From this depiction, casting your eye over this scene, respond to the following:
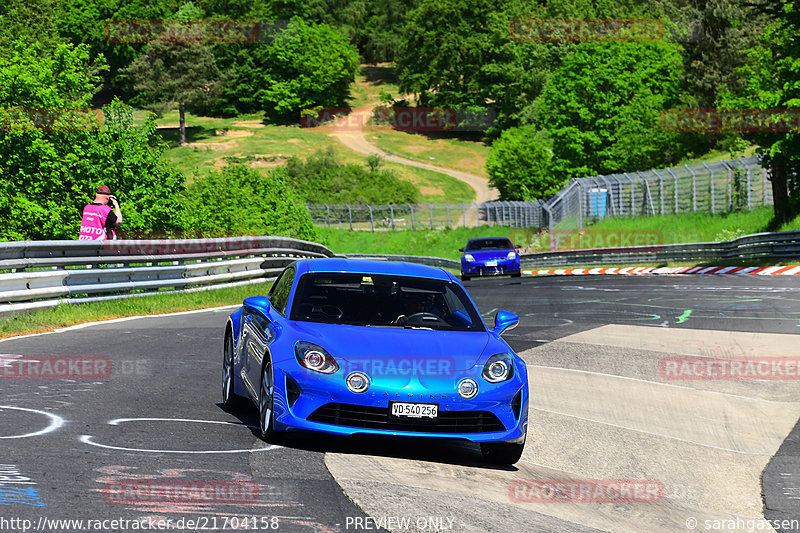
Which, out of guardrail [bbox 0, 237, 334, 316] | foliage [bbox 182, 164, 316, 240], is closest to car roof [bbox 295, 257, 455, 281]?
guardrail [bbox 0, 237, 334, 316]

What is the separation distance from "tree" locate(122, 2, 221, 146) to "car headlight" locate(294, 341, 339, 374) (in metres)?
118

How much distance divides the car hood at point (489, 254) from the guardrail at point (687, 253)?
8.08 meters

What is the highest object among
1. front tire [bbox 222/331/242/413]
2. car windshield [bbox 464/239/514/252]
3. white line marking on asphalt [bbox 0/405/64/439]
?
white line marking on asphalt [bbox 0/405/64/439]

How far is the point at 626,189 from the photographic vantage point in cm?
5238

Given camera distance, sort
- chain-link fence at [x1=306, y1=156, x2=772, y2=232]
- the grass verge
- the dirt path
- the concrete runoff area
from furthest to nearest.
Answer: the dirt path, chain-link fence at [x1=306, y1=156, x2=772, y2=232], the grass verge, the concrete runoff area

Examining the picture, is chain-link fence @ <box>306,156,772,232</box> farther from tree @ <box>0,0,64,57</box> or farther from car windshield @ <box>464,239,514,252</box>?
tree @ <box>0,0,64,57</box>

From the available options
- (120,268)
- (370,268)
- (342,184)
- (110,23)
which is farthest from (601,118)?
(110,23)

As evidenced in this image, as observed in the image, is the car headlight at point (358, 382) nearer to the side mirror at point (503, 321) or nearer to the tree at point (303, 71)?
the side mirror at point (503, 321)

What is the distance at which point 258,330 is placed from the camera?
7.86 m

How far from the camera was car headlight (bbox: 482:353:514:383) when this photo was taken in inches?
280

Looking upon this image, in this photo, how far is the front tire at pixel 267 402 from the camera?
22.8 feet

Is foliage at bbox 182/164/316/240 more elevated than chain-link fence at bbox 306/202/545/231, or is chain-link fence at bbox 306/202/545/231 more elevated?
foliage at bbox 182/164/316/240

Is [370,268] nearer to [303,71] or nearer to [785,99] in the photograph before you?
[785,99]

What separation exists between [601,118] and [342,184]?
32.4 metres
